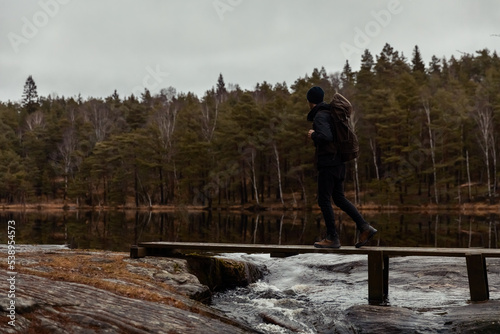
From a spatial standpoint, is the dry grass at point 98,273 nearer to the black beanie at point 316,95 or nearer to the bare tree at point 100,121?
the black beanie at point 316,95

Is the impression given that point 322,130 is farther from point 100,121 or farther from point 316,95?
point 100,121

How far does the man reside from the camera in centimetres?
758

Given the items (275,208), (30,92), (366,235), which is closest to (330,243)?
(366,235)

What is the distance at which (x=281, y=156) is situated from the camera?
198 feet

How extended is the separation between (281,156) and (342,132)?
5293 centimetres

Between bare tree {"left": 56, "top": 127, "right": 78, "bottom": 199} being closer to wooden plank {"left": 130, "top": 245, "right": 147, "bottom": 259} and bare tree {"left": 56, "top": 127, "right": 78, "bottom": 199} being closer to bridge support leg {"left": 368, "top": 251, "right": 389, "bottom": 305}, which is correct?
wooden plank {"left": 130, "top": 245, "right": 147, "bottom": 259}

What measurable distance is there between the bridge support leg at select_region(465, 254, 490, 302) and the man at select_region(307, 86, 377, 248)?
1.65 m

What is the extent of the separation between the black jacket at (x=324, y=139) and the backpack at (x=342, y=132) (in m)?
0.08

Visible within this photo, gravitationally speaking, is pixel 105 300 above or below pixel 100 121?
below

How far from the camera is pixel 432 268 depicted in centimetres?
1077

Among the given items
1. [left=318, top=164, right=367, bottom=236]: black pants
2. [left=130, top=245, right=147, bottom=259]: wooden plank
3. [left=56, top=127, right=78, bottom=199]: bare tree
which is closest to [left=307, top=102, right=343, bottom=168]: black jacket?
[left=318, top=164, right=367, bottom=236]: black pants

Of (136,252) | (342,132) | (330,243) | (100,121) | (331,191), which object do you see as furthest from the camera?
(100,121)

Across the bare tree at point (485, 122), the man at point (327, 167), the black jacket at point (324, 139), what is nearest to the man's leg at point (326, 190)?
the man at point (327, 167)

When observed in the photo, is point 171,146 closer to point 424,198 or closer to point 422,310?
point 424,198
